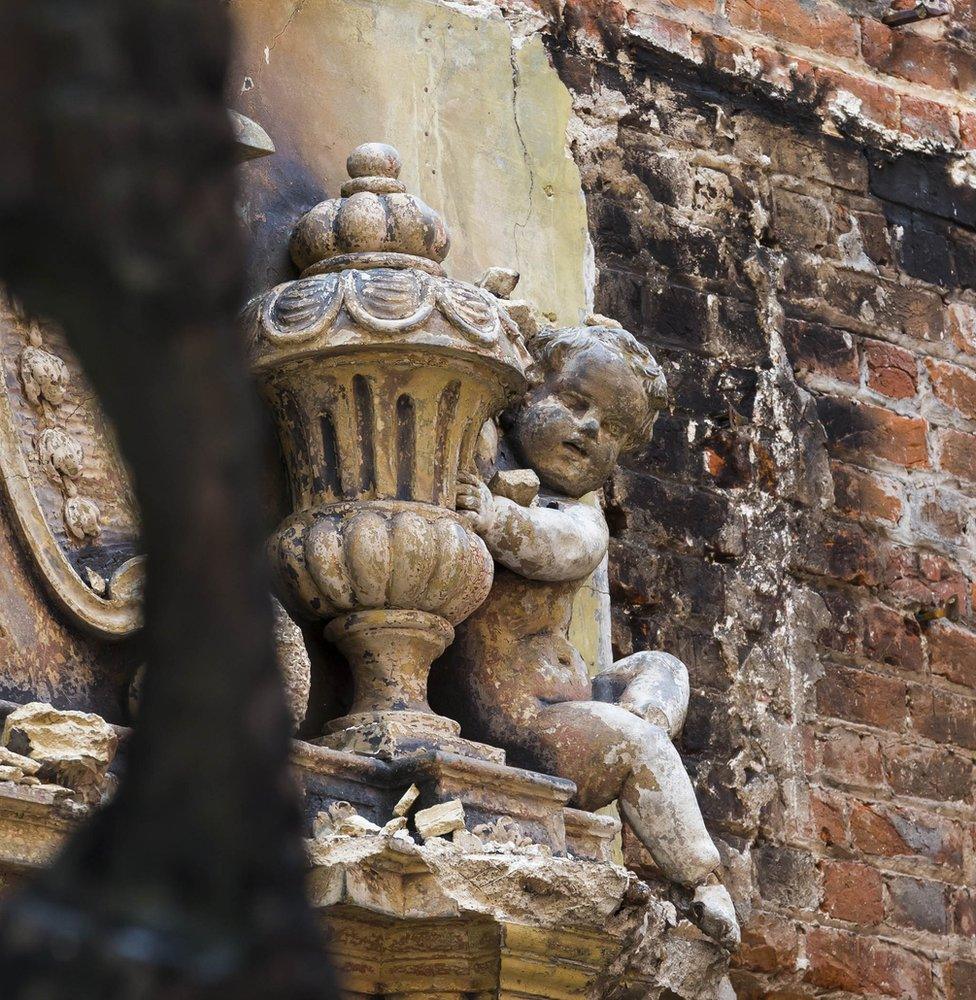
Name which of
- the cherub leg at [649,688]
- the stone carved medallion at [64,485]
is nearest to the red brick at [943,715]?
the cherub leg at [649,688]

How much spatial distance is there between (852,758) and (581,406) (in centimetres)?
142

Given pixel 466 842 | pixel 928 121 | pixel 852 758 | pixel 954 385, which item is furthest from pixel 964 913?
pixel 466 842

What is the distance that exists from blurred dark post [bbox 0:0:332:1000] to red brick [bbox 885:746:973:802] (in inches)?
139

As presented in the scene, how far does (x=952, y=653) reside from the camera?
15.4ft

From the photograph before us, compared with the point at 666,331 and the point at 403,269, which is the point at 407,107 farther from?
the point at 666,331

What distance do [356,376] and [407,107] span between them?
79 cm

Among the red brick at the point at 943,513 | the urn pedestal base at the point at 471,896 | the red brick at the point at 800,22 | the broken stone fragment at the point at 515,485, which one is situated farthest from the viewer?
the red brick at the point at 800,22

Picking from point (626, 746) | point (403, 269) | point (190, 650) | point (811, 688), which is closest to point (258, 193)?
point (403, 269)

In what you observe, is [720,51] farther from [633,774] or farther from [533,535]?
[633,774]

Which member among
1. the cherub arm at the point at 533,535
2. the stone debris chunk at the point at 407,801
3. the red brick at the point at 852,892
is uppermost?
the cherub arm at the point at 533,535

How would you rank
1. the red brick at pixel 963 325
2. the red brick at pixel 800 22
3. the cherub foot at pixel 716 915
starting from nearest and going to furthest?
the cherub foot at pixel 716 915 < the red brick at pixel 800 22 < the red brick at pixel 963 325

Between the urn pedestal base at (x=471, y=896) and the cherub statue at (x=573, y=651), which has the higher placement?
the cherub statue at (x=573, y=651)

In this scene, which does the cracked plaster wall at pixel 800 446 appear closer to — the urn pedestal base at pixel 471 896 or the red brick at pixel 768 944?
the red brick at pixel 768 944

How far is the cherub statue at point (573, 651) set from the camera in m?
3.14
